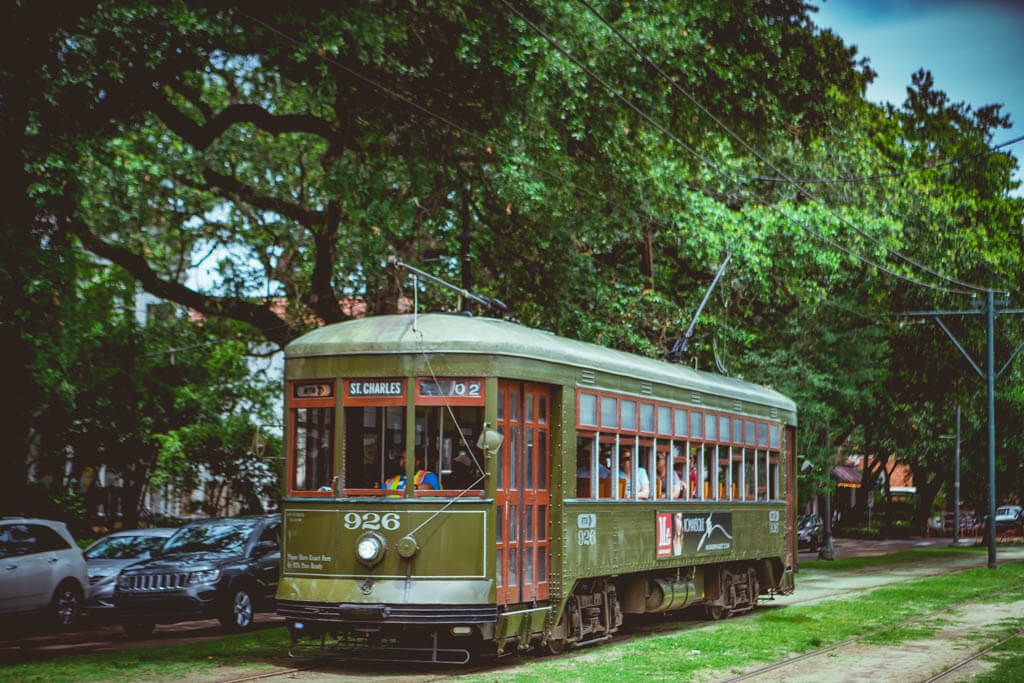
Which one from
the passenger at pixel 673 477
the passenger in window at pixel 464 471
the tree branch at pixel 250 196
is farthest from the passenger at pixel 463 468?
the tree branch at pixel 250 196

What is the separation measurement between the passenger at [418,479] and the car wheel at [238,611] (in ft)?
19.0

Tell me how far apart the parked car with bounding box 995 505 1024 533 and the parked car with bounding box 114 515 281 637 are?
48575mm

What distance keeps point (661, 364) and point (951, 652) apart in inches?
198

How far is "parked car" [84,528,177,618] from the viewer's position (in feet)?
61.8

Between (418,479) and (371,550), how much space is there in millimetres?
797

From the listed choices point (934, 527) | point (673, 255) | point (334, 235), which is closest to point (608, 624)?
point (334, 235)

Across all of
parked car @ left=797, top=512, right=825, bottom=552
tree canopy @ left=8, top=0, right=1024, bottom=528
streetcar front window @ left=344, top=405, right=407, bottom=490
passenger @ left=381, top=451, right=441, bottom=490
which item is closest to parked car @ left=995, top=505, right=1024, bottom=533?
parked car @ left=797, top=512, right=825, bottom=552

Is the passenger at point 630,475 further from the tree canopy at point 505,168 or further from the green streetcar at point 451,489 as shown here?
the tree canopy at point 505,168

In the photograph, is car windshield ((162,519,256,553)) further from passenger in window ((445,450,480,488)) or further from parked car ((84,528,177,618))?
passenger in window ((445,450,480,488))

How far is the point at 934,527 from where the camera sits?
209ft

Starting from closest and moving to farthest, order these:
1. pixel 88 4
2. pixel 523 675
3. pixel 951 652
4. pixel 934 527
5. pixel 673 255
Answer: pixel 523 675, pixel 951 652, pixel 88 4, pixel 673 255, pixel 934 527

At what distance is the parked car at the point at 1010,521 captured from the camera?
60688 millimetres

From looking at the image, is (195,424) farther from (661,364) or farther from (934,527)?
(934,527)

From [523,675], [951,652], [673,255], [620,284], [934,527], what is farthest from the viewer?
[934,527]
